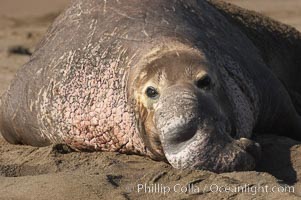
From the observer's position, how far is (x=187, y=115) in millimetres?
4691

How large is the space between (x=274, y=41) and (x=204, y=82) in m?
2.91

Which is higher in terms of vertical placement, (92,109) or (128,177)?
(92,109)

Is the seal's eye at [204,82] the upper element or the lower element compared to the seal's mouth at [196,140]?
upper

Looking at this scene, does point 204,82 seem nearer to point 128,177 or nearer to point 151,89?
point 151,89

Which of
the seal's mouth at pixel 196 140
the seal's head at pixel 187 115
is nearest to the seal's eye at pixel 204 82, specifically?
the seal's head at pixel 187 115

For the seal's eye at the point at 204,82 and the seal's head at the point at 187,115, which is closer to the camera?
the seal's head at the point at 187,115

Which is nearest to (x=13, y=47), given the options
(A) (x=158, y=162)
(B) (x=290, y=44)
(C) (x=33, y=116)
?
(B) (x=290, y=44)

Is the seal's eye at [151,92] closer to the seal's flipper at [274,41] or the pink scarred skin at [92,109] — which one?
the pink scarred skin at [92,109]

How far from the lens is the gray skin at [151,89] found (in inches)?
187

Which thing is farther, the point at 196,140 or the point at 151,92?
the point at 151,92

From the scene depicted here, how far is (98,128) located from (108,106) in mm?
158

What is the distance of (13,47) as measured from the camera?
11523 millimetres

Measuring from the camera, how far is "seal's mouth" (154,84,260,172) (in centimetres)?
467

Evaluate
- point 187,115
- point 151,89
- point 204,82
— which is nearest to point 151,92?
point 151,89
